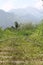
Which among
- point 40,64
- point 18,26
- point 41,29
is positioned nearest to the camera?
point 40,64

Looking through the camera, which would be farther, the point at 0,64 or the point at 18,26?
the point at 18,26

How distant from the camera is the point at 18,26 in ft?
371

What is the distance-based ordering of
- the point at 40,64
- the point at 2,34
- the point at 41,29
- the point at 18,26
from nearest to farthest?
the point at 40,64 → the point at 41,29 → the point at 2,34 → the point at 18,26

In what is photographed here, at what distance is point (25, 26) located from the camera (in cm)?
11625

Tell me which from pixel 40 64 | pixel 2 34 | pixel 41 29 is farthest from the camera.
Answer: pixel 2 34

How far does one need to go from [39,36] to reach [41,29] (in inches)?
74.0

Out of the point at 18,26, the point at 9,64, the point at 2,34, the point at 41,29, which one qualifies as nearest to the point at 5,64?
the point at 9,64

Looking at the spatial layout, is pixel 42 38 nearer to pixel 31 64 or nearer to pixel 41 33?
pixel 41 33

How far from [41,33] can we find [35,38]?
8.37 feet

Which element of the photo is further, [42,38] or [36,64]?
[42,38]

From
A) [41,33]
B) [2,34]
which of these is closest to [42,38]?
[41,33]

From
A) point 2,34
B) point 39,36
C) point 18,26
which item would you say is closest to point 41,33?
point 39,36

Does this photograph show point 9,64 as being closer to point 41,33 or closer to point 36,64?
point 36,64

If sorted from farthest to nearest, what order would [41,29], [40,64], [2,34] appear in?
[2,34] → [41,29] → [40,64]
